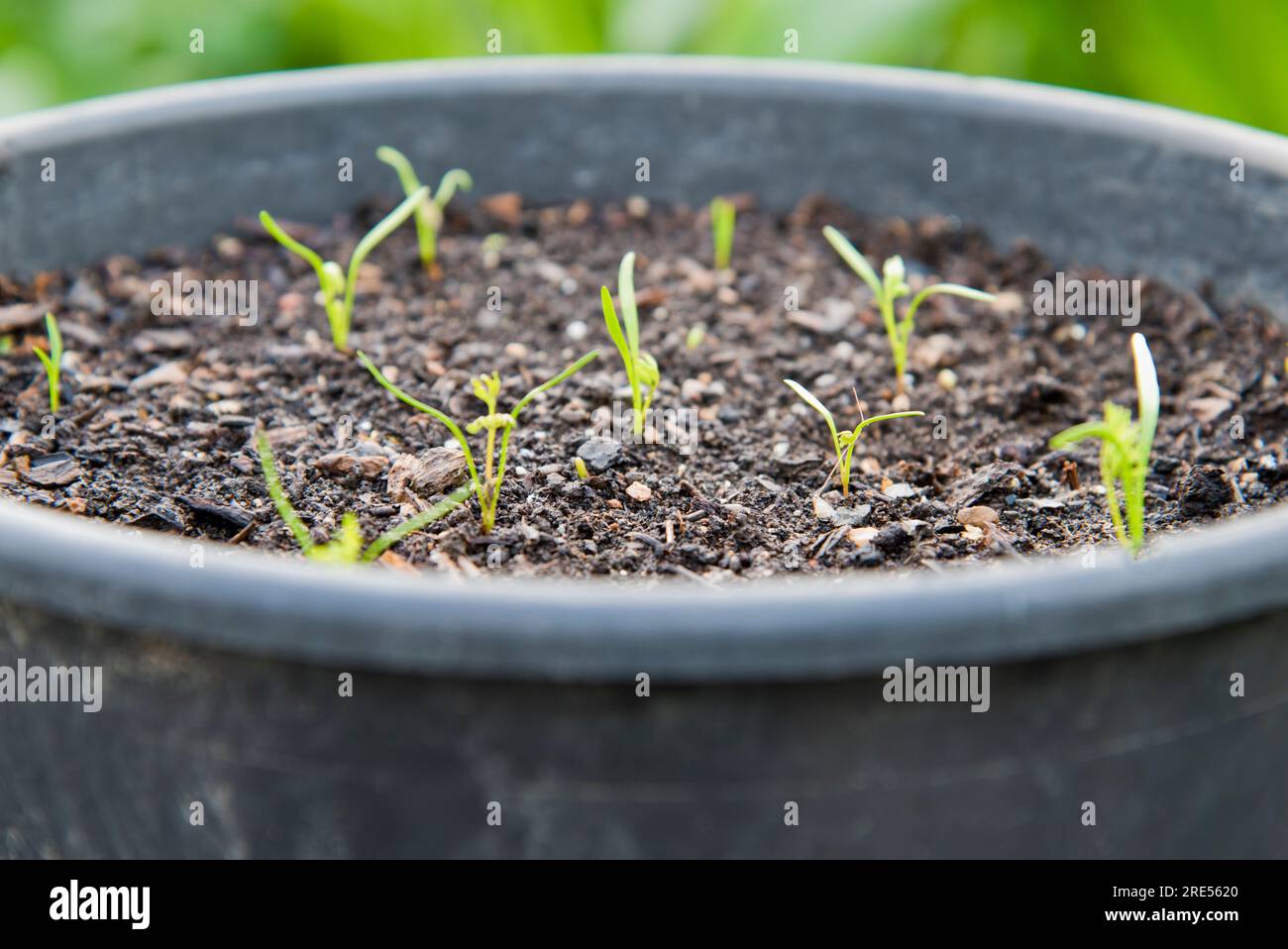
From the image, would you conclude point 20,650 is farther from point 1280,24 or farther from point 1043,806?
point 1280,24

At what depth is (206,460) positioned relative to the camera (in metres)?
1.14

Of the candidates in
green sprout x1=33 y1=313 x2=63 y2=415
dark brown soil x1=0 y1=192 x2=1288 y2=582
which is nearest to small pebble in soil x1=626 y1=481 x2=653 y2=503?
dark brown soil x1=0 y1=192 x2=1288 y2=582

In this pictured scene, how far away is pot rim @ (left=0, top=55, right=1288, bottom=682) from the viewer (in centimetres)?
68

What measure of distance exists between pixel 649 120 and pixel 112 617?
3.64 ft

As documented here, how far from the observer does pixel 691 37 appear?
7.41 ft

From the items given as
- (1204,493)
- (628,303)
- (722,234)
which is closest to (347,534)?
(628,303)

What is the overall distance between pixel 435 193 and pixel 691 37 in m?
0.75

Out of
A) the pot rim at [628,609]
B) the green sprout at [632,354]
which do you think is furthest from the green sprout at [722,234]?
the pot rim at [628,609]

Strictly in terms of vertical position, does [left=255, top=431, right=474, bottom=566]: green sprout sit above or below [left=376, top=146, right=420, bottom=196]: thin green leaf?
below

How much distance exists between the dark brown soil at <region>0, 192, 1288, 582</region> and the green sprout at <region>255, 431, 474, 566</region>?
2 cm

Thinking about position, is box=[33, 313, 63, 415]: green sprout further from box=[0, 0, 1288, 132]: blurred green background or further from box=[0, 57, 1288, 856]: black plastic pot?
box=[0, 0, 1288, 132]: blurred green background

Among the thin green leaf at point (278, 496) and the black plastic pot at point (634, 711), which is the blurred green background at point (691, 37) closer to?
the thin green leaf at point (278, 496)

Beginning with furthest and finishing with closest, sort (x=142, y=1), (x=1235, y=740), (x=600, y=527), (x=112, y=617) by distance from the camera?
(x=142, y=1)
(x=600, y=527)
(x=1235, y=740)
(x=112, y=617)
